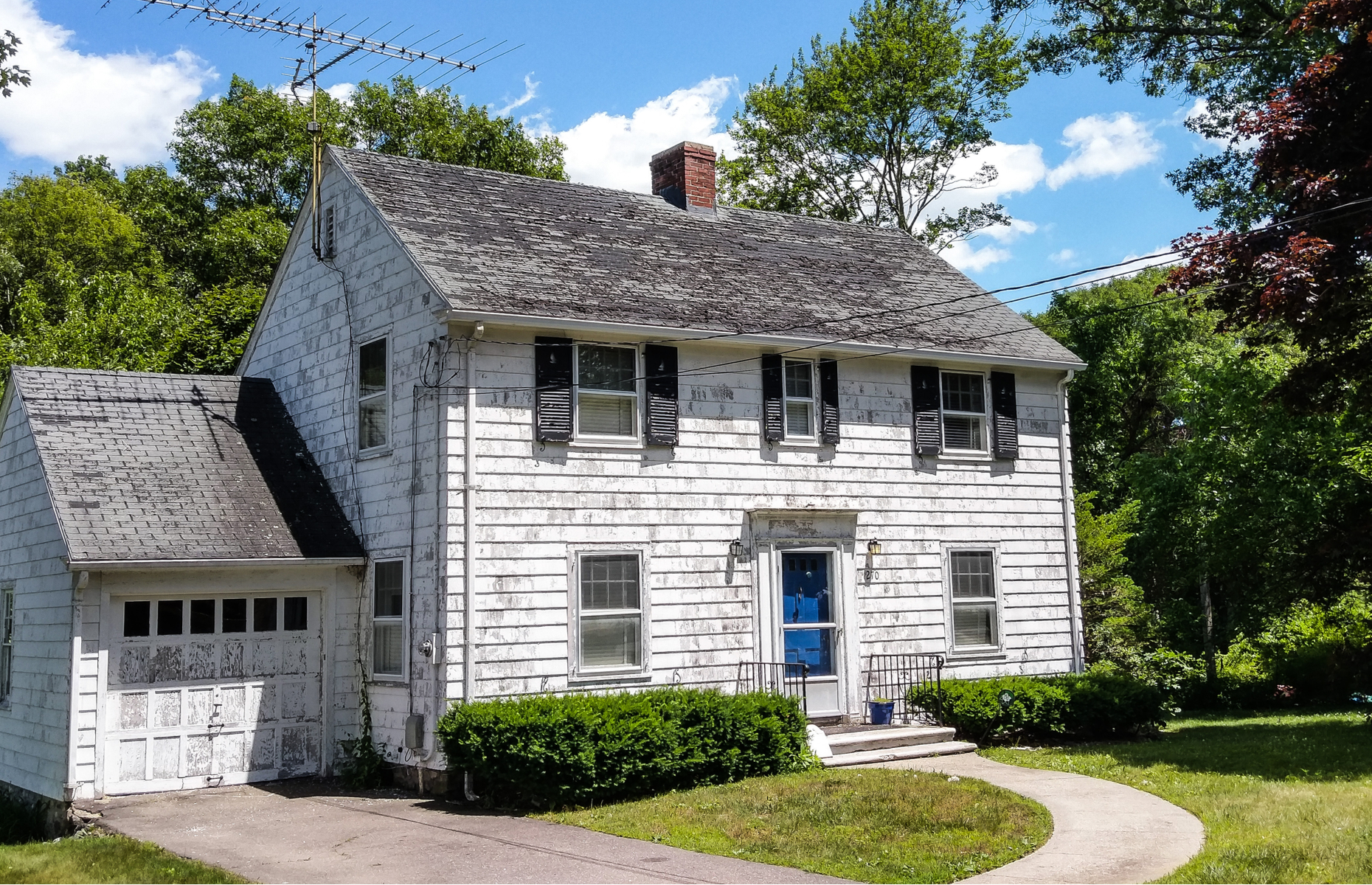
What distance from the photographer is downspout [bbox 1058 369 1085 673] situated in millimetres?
18984

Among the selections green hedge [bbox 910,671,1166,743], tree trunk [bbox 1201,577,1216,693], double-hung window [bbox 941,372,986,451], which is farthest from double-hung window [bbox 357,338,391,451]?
tree trunk [bbox 1201,577,1216,693]

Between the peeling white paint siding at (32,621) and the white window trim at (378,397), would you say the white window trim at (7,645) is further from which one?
the white window trim at (378,397)

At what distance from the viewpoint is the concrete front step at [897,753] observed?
14664mm

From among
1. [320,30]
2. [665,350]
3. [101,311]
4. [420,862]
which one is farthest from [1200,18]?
[101,311]

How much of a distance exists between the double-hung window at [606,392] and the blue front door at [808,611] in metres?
2.92

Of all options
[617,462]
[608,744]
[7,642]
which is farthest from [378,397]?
[7,642]

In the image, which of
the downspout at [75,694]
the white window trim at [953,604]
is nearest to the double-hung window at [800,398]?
the white window trim at [953,604]

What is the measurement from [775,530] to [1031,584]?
463cm

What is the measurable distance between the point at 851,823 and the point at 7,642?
458 inches

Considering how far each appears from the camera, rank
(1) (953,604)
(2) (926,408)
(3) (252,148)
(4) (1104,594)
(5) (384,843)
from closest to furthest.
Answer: (5) (384,843), (1) (953,604), (2) (926,408), (4) (1104,594), (3) (252,148)

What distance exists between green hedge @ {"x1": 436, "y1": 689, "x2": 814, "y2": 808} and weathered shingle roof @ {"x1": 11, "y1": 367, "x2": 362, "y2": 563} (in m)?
3.76

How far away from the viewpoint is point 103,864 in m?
10.4

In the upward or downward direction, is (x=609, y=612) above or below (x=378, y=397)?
below

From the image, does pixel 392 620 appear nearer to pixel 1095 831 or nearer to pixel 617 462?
pixel 617 462
